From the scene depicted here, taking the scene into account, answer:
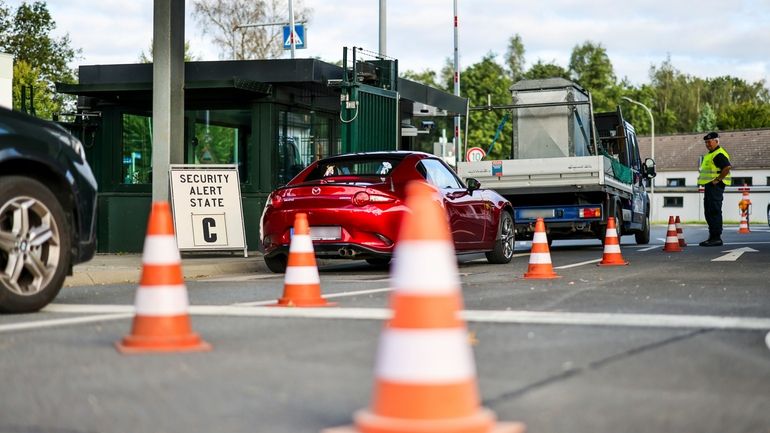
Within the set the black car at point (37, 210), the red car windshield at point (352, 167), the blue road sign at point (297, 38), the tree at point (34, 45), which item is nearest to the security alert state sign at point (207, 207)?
the red car windshield at point (352, 167)

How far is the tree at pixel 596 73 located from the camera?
86688 mm

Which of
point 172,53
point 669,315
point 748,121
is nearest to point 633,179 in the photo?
point 172,53

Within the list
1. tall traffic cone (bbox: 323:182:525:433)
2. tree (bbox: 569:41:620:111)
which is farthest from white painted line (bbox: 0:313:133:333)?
tree (bbox: 569:41:620:111)

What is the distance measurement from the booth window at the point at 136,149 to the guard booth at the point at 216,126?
0.02 m

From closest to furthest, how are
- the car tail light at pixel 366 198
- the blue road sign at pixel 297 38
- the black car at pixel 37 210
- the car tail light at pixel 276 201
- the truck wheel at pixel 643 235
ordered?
the black car at pixel 37 210, the car tail light at pixel 366 198, the car tail light at pixel 276 201, the truck wheel at pixel 643 235, the blue road sign at pixel 297 38

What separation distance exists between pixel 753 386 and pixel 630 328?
5.90 ft

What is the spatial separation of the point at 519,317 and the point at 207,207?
9202 mm

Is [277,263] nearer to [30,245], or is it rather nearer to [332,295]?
[332,295]

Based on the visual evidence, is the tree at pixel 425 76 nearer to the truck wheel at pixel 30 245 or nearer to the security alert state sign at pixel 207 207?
the security alert state sign at pixel 207 207

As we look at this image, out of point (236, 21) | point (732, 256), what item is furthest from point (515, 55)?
point (732, 256)

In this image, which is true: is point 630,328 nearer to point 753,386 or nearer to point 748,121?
point 753,386

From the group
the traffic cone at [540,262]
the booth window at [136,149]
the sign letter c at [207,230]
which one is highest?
the booth window at [136,149]

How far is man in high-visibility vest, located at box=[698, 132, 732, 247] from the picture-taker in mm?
19641

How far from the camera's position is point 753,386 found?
4.67 m
